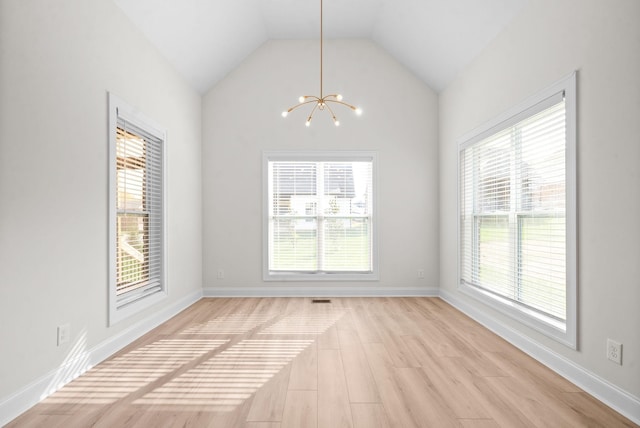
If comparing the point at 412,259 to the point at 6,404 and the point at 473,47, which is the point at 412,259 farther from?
the point at 6,404

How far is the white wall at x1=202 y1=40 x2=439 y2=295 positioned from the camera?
17.3 feet

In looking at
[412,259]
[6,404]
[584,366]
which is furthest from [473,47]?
[6,404]

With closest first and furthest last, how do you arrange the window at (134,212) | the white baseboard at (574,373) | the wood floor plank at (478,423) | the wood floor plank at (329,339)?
the wood floor plank at (478,423) → the white baseboard at (574,373) → the window at (134,212) → the wood floor plank at (329,339)

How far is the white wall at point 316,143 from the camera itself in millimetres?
5270

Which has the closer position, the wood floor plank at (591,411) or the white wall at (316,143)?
the wood floor plank at (591,411)

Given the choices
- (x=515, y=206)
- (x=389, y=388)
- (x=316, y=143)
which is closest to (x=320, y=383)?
(x=389, y=388)

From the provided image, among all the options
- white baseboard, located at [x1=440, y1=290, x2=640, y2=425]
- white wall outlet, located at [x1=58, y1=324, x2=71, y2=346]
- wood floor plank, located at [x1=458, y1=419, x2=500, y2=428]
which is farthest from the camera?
white wall outlet, located at [x1=58, y1=324, x2=71, y2=346]

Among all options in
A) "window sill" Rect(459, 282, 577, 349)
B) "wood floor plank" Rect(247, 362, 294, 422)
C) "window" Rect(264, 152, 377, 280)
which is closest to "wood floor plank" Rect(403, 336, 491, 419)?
"window sill" Rect(459, 282, 577, 349)

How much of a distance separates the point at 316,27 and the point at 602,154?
4027mm

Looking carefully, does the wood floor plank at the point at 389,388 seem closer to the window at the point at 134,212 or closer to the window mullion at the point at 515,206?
A: the window mullion at the point at 515,206

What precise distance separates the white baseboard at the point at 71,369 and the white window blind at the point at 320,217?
2.10 meters

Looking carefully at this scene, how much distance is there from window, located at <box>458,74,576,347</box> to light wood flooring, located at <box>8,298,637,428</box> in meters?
0.49

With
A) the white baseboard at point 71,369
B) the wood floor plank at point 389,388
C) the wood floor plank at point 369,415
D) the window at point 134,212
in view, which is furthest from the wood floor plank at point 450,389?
the window at point 134,212

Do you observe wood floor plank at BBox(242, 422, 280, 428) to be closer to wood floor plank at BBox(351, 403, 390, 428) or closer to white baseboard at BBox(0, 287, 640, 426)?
wood floor plank at BBox(351, 403, 390, 428)
